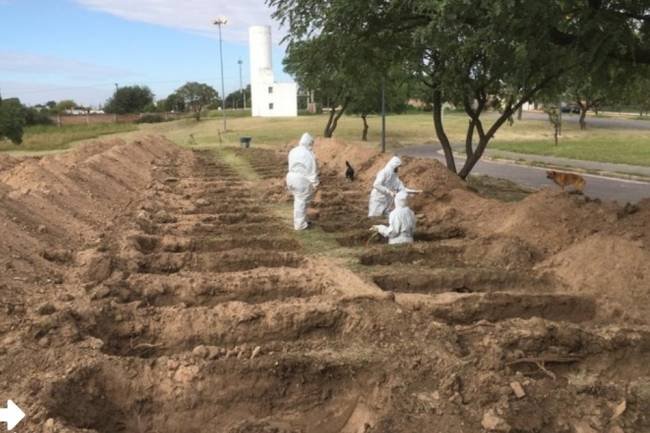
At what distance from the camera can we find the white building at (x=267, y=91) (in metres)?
83.6

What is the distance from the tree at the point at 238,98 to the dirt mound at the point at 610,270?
345 ft

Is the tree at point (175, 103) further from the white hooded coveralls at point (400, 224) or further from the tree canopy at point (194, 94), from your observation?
the white hooded coveralls at point (400, 224)

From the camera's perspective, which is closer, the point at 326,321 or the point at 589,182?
the point at 326,321

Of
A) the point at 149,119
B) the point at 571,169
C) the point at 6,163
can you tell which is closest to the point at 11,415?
the point at 6,163

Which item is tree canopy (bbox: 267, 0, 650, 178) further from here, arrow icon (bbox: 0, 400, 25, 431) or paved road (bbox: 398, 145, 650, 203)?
arrow icon (bbox: 0, 400, 25, 431)

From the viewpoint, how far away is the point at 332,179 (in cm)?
1978

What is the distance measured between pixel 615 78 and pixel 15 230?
11110 mm

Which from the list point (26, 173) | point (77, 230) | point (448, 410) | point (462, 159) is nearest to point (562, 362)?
point (448, 410)

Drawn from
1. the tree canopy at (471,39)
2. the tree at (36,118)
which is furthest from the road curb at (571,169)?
the tree at (36,118)

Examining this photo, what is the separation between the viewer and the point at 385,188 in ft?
38.2

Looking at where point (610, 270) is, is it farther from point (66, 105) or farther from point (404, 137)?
point (66, 105)

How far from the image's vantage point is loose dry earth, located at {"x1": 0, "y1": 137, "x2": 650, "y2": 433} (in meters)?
4.94

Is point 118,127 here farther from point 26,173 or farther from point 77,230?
point 77,230

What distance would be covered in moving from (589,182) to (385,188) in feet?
35.5
